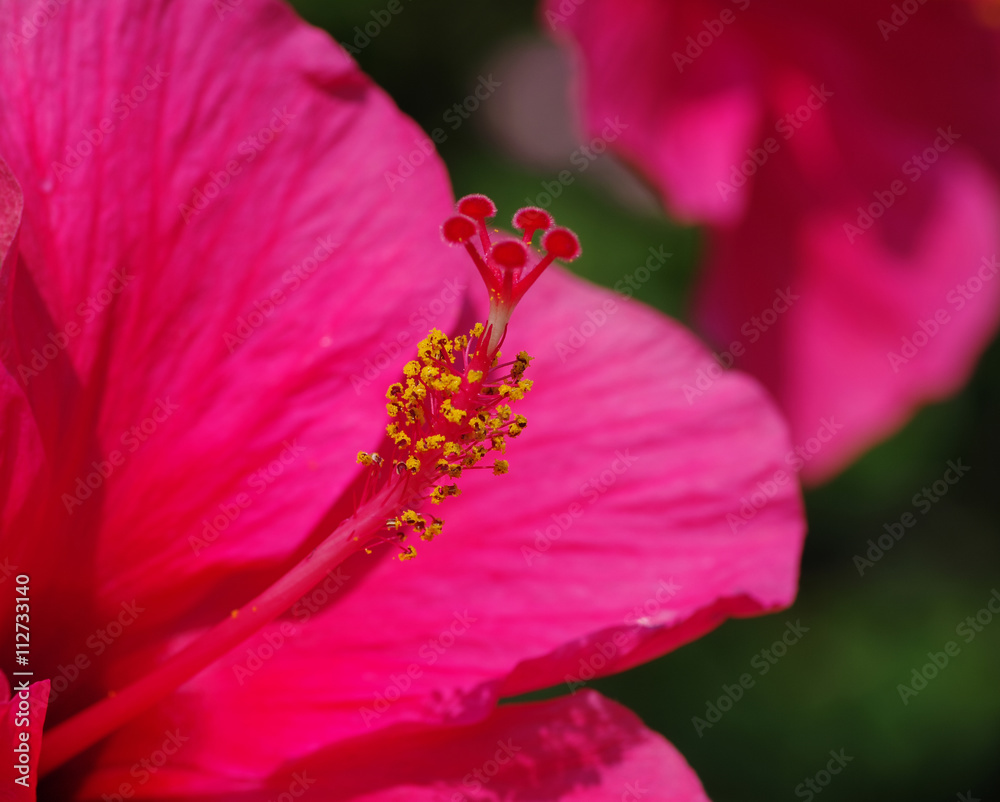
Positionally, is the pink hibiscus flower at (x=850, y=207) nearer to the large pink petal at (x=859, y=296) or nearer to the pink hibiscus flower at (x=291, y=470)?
the large pink petal at (x=859, y=296)

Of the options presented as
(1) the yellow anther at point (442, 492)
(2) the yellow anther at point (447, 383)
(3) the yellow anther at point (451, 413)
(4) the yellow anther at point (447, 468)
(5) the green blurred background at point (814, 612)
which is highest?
(2) the yellow anther at point (447, 383)

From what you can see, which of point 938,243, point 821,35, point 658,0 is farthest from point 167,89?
→ point 938,243

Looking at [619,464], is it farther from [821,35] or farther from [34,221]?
[821,35]

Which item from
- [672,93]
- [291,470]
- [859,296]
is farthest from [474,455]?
[859,296]

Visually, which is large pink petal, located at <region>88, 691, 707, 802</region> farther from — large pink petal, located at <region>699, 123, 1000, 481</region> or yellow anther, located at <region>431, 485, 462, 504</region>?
large pink petal, located at <region>699, 123, 1000, 481</region>

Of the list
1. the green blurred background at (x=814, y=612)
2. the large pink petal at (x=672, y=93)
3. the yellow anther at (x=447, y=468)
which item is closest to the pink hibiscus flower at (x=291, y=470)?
the yellow anther at (x=447, y=468)

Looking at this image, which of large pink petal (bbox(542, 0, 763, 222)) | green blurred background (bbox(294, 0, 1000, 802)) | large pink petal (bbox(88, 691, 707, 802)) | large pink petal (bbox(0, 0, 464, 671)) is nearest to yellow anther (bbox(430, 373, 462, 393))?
large pink petal (bbox(0, 0, 464, 671))

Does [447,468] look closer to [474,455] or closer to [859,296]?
[474,455]
